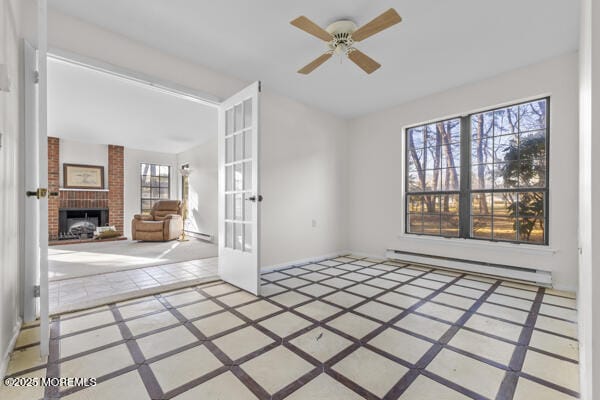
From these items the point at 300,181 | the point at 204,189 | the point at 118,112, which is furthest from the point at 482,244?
the point at 118,112

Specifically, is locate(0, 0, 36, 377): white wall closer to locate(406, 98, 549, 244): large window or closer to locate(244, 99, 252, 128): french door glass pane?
locate(244, 99, 252, 128): french door glass pane

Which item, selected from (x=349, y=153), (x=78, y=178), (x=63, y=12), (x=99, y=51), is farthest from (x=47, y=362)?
(x=78, y=178)

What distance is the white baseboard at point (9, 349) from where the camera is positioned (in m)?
1.41

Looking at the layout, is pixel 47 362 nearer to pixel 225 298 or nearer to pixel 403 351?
pixel 225 298

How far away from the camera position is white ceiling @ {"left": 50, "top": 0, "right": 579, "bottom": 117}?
213 centimetres

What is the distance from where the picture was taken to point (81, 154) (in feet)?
22.9

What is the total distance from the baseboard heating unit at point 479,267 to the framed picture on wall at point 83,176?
766 centimetres

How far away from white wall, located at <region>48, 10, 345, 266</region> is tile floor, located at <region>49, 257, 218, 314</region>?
3.36ft

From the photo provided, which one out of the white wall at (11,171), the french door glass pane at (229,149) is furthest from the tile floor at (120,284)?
the french door glass pane at (229,149)

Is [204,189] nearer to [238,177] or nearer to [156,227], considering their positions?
[156,227]

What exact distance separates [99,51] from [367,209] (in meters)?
4.04

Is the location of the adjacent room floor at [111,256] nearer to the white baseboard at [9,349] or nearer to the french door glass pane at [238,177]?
the white baseboard at [9,349]

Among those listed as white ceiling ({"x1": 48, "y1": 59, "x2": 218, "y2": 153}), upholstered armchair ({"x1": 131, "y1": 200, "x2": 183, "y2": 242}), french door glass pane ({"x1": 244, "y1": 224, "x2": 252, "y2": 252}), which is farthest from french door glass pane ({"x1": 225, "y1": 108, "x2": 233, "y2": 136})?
upholstered armchair ({"x1": 131, "y1": 200, "x2": 183, "y2": 242})

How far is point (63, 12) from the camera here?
2.20 meters
